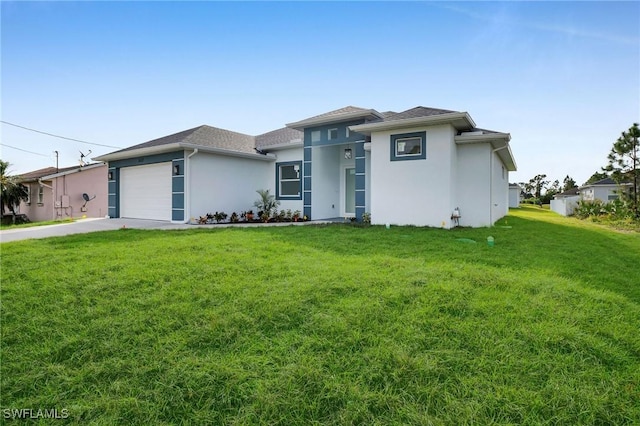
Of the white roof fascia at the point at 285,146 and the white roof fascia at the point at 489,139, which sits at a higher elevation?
the white roof fascia at the point at 285,146

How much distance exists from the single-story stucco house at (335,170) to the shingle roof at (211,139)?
0.25 ft

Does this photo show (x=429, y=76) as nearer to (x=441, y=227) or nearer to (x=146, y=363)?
(x=441, y=227)

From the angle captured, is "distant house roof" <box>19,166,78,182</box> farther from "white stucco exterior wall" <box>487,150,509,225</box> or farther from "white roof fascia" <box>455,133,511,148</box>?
"white stucco exterior wall" <box>487,150,509,225</box>

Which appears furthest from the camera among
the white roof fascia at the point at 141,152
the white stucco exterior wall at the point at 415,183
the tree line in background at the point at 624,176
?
the tree line in background at the point at 624,176

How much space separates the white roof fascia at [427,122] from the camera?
8961 mm

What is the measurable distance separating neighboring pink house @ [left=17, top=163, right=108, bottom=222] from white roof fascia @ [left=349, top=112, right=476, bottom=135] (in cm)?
1801

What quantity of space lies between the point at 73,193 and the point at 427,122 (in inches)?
829

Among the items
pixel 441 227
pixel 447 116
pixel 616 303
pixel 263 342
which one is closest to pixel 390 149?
pixel 447 116

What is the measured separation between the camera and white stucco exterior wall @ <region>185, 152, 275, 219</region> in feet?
39.7

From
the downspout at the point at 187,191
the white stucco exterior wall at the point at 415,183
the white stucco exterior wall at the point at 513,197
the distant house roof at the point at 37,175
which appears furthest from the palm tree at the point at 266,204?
the white stucco exterior wall at the point at 513,197

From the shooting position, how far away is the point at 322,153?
13250 mm

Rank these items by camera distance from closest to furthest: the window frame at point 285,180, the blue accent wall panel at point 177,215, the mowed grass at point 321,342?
the mowed grass at point 321,342, the blue accent wall panel at point 177,215, the window frame at point 285,180

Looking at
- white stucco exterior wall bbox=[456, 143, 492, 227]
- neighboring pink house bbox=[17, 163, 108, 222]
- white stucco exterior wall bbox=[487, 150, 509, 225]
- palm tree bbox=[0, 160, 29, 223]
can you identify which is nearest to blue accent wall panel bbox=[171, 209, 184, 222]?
white stucco exterior wall bbox=[456, 143, 492, 227]

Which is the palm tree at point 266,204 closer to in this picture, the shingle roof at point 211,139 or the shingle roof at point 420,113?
the shingle roof at point 211,139
